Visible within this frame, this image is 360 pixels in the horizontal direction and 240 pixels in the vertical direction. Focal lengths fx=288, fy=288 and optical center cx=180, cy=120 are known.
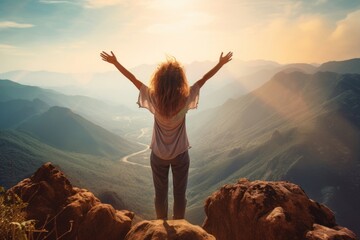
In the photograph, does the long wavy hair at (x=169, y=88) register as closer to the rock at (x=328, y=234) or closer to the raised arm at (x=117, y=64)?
the raised arm at (x=117, y=64)

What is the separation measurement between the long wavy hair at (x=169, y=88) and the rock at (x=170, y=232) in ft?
8.21

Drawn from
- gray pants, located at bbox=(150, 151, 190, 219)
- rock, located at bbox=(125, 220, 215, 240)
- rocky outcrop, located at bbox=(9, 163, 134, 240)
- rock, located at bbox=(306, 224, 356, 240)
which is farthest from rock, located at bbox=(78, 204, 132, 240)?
rock, located at bbox=(306, 224, 356, 240)

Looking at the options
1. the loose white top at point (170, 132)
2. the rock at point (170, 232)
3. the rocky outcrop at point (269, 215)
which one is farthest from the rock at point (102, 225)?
the rocky outcrop at point (269, 215)

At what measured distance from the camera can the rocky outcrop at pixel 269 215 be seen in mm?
7086

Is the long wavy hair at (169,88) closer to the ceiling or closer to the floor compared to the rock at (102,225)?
closer to the ceiling

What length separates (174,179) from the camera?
7.59 metres

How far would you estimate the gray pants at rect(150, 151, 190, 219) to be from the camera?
7.40 meters

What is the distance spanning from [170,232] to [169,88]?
10.3 feet

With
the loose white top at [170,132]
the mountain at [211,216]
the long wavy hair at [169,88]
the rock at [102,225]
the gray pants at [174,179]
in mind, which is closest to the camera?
the long wavy hair at [169,88]

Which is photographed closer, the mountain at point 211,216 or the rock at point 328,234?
the rock at point 328,234

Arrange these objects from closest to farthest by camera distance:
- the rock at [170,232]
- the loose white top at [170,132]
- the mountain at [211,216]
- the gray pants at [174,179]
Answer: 1. the rock at [170,232]
2. the mountain at [211,216]
3. the loose white top at [170,132]
4. the gray pants at [174,179]

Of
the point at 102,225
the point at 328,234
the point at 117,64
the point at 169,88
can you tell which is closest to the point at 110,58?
the point at 117,64

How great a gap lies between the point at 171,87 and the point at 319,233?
4.77 m

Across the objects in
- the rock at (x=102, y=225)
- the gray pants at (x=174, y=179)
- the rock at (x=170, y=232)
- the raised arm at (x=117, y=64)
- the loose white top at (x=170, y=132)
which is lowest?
the rock at (x=102, y=225)
